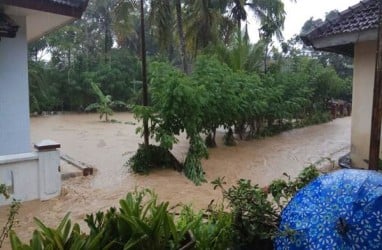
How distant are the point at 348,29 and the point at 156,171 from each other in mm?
4764

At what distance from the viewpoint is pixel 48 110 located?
79.0ft

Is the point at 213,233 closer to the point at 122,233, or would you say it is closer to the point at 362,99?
the point at 122,233

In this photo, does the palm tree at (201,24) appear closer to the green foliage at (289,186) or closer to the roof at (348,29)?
the roof at (348,29)

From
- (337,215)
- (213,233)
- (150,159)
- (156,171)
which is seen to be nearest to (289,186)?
(213,233)

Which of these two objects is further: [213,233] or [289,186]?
[289,186]

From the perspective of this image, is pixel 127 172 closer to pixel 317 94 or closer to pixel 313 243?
pixel 313 243

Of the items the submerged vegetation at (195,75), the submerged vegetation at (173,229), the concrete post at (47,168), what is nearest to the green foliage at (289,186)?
the submerged vegetation at (173,229)

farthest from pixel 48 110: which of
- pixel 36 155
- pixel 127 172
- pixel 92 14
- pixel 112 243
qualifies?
pixel 112 243

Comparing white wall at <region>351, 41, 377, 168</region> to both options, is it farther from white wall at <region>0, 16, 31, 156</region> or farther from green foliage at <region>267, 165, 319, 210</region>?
white wall at <region>0, 16, 31, 156</region>

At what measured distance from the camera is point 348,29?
5.99 meters

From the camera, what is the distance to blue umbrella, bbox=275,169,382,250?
7.91 ft

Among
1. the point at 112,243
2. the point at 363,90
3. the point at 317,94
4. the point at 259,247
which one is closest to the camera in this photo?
the point at 112,243

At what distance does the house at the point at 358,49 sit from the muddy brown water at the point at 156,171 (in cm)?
220

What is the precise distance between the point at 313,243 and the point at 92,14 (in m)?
34.3
